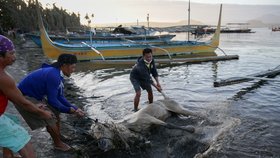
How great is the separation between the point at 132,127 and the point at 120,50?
15839 millimetres

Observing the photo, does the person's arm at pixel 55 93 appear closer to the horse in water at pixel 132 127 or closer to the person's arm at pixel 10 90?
the horse in water at pixel 132 127

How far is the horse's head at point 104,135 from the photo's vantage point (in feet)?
17.2

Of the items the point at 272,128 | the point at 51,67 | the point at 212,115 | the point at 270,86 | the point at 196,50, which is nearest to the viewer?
the point at 51,67

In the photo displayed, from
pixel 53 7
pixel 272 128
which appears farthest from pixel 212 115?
pixel 53 7

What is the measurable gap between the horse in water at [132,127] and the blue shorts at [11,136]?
1.89 meters

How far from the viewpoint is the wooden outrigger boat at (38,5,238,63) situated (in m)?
18.5

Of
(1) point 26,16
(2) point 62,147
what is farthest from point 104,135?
(1) point 26,16

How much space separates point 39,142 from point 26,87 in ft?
5.35

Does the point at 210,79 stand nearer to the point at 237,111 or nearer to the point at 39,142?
the point at 237,111

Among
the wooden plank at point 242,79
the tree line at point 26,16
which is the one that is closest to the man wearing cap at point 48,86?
the wooden plank at point 242,79

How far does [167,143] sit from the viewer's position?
5953 millimetres

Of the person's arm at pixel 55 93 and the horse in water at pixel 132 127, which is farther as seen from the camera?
the horse in water at pixel 132 127

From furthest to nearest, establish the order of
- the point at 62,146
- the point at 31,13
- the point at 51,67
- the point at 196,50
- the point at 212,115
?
the point at 31,13
the point at 196,50
the point at 212,115
the point at 62,146
the point at 51,67

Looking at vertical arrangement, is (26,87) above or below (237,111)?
above
